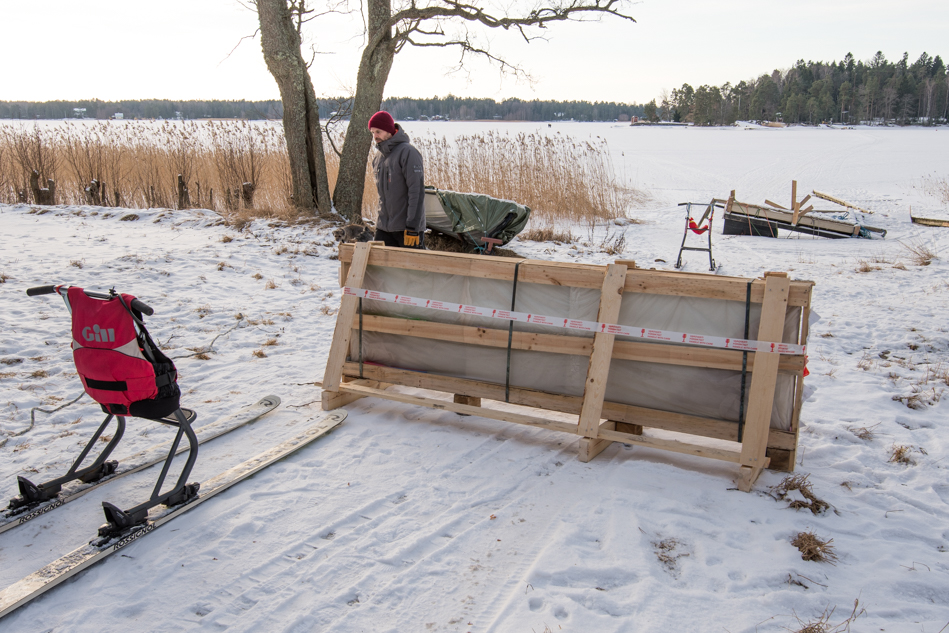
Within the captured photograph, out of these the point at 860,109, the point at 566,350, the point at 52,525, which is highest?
the point at 860,109

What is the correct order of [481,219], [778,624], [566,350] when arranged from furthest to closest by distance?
1. [481,219]
2. [566,350]
3. [778,624]

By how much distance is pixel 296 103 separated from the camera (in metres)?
11.4

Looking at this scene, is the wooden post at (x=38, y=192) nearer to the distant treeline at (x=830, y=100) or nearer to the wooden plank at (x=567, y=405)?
the wooden plank at (x=567, y=405)

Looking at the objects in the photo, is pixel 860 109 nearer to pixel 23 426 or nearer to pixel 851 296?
pixel 851 296

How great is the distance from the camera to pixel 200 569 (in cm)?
280

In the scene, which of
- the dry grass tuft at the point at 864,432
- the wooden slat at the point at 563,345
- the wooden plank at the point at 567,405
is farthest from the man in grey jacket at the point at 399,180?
the dry grass tuft at the point at 864,432

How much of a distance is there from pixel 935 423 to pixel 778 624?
283cm

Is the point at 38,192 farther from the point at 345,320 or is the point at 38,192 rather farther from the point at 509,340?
the point at 509,340

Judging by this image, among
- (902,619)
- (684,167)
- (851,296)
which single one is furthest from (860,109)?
(902,619)

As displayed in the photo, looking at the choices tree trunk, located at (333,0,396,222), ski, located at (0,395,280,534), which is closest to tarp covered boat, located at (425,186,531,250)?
tree trunk, located at (333,0,396,222)

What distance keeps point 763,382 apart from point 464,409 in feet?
6.32

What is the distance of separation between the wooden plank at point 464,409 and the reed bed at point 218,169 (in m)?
8.38

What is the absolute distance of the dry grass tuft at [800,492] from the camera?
336 centimetres

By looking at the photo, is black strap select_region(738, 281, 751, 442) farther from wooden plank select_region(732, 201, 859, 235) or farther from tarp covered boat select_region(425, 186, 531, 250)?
wooden plank select_region(732, 201, 859, 235)
